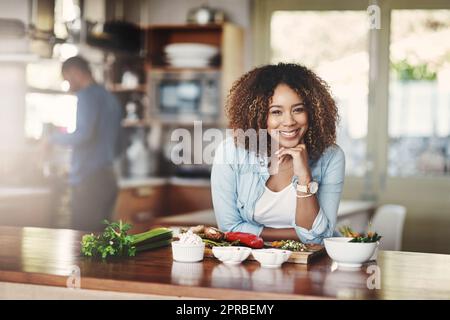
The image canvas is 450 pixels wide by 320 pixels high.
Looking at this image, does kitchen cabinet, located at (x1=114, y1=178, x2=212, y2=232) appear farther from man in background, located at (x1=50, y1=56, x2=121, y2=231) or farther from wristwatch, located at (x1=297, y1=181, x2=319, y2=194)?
wristwatch, located at (x1=297, y1=181, x2=319, y2=194)

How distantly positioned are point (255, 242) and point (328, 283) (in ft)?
1.34

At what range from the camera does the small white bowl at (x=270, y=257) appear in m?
1.99

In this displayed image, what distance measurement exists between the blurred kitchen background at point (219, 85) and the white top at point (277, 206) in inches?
92.2

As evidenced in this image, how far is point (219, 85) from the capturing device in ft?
19.5

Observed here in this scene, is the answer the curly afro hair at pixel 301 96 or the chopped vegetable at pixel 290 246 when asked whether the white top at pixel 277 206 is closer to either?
the curly afro hair at pixel 301 96

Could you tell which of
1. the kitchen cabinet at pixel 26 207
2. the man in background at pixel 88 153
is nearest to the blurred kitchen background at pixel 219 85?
the kitchen cabinet at pixel 26 207

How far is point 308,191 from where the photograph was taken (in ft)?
8.11

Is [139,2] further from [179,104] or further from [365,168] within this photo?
[365,168]

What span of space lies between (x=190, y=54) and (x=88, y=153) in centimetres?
164

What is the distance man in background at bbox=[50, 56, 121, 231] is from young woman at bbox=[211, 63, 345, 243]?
209 cm

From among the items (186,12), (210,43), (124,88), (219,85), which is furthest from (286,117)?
(186,12)

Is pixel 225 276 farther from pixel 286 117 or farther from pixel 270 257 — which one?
pixel 286 117

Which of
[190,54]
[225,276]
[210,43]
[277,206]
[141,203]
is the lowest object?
[141,203]
